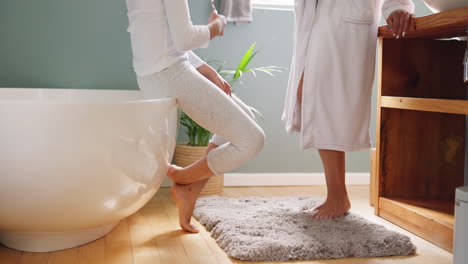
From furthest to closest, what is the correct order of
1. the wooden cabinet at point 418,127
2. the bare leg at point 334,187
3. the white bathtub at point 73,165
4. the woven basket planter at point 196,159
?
1. the woven basket planter at point 196,159
2. the wooden cabinet at point 418,127
3. the bare leg at point 334,187
4. the white bathtub at point 73,165

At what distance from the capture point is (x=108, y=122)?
1635mm

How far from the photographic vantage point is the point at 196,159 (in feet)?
9.09

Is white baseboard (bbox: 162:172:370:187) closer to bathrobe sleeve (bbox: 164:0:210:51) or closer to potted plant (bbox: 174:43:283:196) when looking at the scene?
potted plant (bbox: 174:43:283:196)

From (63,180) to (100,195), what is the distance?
0.14 metres

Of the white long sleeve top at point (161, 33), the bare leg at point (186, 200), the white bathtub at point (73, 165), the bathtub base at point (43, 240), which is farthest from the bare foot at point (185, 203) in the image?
the white long sleeve top at point (161, 33)

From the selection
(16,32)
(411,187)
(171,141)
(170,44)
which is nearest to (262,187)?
(411,187)

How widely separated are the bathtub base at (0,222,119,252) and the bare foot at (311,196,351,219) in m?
0.97

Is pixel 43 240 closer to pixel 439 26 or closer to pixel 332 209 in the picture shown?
pixel 332 209

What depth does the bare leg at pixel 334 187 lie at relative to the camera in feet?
7.30

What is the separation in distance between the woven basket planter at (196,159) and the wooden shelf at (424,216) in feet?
2.90

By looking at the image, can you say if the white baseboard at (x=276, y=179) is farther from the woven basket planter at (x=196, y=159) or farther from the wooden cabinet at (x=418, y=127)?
the wooden cabinet at (x=418, y=127)

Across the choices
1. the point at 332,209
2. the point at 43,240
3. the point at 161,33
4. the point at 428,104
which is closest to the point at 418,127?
the point at 428,104

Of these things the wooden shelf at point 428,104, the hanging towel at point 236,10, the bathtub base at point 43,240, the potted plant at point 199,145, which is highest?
the hanging towel at point 236,10

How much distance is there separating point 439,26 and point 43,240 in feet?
5.25
